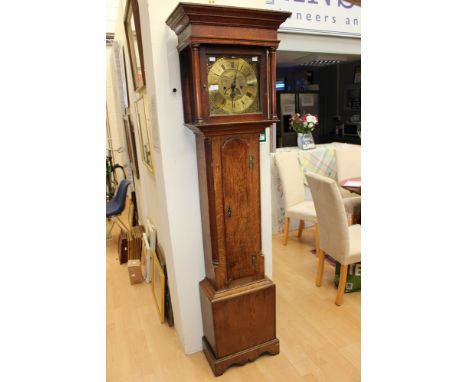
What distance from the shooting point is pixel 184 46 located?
1519 millimetres

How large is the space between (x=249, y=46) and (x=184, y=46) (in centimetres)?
30

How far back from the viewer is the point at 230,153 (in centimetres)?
168

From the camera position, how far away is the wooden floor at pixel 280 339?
6.29ft

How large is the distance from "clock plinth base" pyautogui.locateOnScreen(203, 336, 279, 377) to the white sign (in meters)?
3.42

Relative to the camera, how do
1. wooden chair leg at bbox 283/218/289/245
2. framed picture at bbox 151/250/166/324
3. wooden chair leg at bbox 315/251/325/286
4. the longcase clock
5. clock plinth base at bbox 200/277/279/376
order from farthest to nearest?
wooden chair leg at bbox 283/218/289/245
wooden chair leg at bbox 315/251/325/286
framed picture at bbox 151/250/166/324
clock plinth base at bbox 200/277/279/376
the longcase clock

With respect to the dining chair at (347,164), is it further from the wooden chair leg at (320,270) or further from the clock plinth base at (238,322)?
the clock plinth base at (238,322)

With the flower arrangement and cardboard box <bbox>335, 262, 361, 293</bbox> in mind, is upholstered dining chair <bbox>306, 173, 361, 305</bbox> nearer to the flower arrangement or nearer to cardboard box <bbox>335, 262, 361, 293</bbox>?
cardboard box <bbox>335, 262, 361, 293</bbox>

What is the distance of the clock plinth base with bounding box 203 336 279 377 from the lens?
6.21 feet

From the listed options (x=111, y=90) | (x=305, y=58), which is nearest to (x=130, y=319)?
(x=111, y=90)

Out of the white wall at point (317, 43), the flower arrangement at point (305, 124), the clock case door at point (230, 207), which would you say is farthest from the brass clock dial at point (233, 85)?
the white wall at point (317, 43)

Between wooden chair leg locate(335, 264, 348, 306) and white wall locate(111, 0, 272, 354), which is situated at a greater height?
white wall locate(111, 0, 272, 354)

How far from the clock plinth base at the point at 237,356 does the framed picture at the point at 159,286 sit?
490mm

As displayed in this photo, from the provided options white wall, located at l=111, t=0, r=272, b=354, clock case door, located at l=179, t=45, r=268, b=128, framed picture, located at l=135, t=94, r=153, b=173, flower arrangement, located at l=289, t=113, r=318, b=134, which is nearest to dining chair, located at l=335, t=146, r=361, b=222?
flower arrangement, located at l=289, t=113, r=318, b=134

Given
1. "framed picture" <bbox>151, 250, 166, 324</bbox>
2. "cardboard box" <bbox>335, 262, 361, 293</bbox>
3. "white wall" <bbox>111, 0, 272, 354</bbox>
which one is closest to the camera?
"white wall" <bbox>111, 0, 272, 354</bbox>
